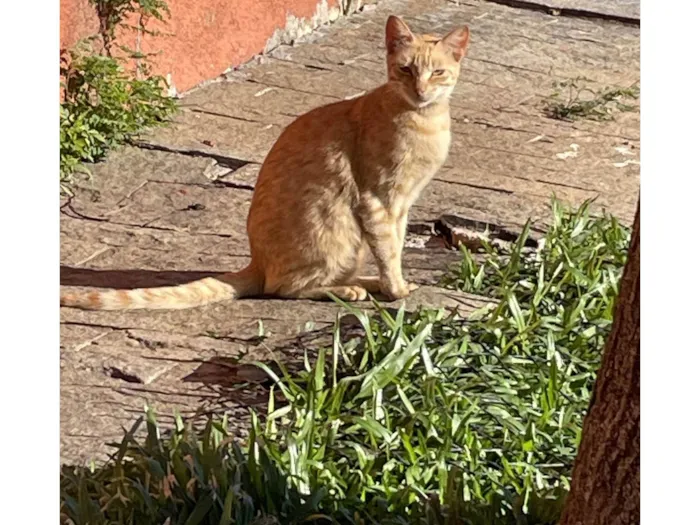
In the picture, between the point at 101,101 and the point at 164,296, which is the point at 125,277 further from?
the point at 101,101

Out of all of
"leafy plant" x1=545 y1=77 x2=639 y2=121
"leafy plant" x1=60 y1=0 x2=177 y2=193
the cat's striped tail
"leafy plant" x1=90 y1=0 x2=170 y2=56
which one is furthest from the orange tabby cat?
"leafy plant" x1=545 y1=77 x2=639 y2=121

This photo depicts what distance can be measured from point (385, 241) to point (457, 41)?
0.68m

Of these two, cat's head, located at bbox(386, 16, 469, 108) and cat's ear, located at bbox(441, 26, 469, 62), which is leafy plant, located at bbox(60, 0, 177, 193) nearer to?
cat's head, located at bbox(386, 16, 469, 108)

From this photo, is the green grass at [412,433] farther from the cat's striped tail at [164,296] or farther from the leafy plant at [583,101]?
the leafy plant at [583,101]

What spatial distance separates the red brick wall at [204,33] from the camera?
235 inches

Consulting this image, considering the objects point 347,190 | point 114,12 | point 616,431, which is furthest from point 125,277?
point 616,431

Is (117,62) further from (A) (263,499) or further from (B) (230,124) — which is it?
(A) (263,499)

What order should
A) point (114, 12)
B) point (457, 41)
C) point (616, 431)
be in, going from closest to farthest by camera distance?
point (616, 431) < point (457, 41) < point (114, 12)

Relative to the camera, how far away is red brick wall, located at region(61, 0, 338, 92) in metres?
5.96

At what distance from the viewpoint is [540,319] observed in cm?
376

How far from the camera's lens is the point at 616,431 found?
215 cm

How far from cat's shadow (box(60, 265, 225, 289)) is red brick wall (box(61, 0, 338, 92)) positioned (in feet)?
5.06

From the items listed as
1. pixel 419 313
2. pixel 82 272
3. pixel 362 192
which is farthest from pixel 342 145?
pixel 82 272

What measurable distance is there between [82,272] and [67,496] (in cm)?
171
